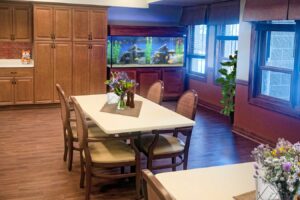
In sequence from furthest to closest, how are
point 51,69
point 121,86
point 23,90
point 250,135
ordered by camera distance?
1. point 51,69
2. point 23,90
3. point 250,135
4. point 121,86

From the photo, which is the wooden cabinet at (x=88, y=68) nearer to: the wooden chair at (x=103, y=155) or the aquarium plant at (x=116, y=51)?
the aquarium plant at (x=116, y=51)

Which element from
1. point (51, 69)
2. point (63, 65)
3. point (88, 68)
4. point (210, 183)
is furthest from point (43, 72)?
point (210, 183)

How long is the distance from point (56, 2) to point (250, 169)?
227 inches

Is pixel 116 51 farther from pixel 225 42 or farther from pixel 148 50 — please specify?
pixel 225 42

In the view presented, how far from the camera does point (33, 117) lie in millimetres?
6418

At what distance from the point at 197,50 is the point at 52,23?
3.22 metres

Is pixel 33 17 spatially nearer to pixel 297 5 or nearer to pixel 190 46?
pixel 190 46

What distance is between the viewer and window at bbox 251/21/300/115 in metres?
4.53

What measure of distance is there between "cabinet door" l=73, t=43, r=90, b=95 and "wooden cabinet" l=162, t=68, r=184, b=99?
176cm

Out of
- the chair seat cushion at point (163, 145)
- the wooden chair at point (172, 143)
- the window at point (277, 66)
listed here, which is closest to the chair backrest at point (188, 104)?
the wooden chair at point (172, 143)

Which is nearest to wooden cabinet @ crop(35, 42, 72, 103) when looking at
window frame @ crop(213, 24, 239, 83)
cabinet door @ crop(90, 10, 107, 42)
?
cabinet door @ crop(90, 10, 107, 42)

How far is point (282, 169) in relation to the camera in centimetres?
138

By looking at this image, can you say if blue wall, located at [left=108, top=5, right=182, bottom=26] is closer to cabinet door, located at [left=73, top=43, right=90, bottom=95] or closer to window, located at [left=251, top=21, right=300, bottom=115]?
cabinet door, located at [left=73, top=43, right=90, bottom=95]

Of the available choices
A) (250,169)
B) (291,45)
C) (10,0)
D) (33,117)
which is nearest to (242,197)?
(250,169)
